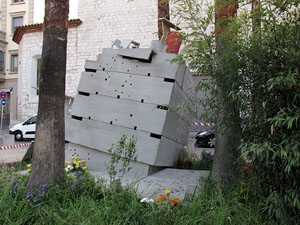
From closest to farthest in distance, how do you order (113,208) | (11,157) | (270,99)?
(270,99) < (113,208) < (11,157)

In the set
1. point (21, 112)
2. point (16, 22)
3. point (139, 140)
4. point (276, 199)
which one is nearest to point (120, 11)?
point (21, 112)

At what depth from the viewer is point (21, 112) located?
22.0 m

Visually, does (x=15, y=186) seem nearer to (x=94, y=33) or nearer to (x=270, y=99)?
(x=270, y=99)

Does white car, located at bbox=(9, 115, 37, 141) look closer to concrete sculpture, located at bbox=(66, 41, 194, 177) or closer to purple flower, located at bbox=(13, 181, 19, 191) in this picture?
concrete sculpture, located at bbox=(66, 41, 194, 177)

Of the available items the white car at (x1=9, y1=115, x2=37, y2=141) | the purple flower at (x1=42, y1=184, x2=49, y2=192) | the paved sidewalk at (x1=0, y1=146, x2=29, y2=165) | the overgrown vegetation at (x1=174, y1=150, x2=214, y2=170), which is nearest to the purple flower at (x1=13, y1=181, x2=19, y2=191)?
the purple flower at (x1=42, y1=184, x2=49, y2=192)

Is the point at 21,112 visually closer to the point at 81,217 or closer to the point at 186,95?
the point at 186,95

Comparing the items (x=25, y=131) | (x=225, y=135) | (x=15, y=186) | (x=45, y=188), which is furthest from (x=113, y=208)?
(x=25, y=131)

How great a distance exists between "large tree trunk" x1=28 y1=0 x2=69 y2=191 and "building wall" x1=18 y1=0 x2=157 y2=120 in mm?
15142

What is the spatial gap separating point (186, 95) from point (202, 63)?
3.19 metres

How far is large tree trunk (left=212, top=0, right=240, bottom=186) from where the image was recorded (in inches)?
131

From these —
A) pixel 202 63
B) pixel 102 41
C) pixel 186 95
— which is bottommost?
pixel 186 95

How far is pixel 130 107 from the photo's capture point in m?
5.88

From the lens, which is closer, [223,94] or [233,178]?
[223,94]

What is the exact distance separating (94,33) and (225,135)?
17631 mm
